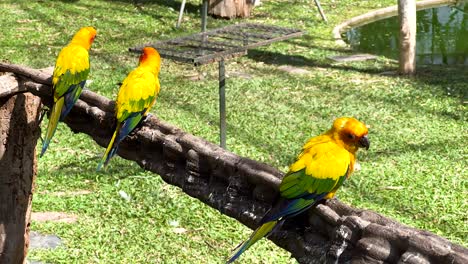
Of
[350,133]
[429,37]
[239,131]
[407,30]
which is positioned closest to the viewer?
[350,133]

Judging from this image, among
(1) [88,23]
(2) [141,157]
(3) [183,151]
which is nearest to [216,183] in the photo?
(3) [183,151]

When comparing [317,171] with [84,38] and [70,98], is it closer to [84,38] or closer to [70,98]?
[70,98]

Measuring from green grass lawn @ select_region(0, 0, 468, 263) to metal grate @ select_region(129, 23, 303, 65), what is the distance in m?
0.84

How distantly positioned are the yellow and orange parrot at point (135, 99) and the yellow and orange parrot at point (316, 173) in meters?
0.84

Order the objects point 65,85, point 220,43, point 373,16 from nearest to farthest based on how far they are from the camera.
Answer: point 65,85 → point 220,43 → point 373,16

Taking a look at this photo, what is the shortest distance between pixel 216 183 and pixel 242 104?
4475 millimetres

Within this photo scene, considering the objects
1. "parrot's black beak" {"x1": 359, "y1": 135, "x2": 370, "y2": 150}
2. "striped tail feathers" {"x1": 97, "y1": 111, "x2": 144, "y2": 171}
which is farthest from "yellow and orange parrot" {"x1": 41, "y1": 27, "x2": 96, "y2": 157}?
"parrot's black beak" {"x1": 359, "y1": 135, "x2": 370, "y2": 150}

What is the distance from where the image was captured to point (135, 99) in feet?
10.8

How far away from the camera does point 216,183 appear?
2773mm

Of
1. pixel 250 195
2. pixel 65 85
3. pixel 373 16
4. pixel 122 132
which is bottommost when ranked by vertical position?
pixel 373 16

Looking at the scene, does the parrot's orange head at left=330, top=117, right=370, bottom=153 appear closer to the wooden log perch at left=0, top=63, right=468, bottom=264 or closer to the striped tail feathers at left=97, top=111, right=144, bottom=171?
the wooden log perch at left=0, top=63, right=468, bottom=264

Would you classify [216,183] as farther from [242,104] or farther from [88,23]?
[88,23]

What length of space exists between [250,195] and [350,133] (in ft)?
1.24

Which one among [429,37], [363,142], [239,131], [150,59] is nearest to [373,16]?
[429,37]
